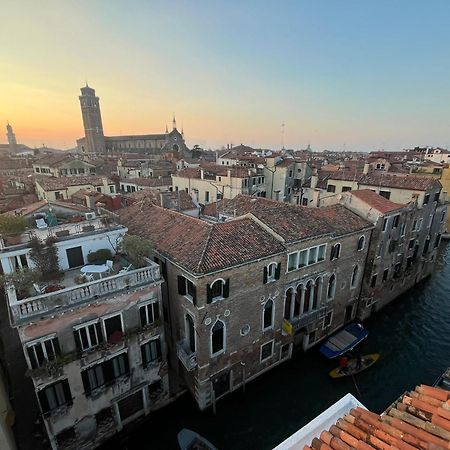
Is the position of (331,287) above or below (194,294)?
below

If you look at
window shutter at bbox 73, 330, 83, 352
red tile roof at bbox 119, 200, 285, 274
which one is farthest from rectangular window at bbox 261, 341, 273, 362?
window shutter at bbox 73, 330, 83, 352

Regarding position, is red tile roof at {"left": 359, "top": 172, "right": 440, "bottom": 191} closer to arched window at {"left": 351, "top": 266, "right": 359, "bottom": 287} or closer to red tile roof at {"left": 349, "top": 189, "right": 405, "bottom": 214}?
red tile roof at {"left": 349, "top": 189, "right": 405, "bottom": 214}

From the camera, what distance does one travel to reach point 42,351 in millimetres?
12617

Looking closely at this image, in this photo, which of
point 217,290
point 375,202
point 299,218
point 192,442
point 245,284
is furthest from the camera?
point 375,202

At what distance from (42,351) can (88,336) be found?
6.22ft

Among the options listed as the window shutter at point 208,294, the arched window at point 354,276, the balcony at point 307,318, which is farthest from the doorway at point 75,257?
the arched window at point 354,276

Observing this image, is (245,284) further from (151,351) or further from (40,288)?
(40,288)

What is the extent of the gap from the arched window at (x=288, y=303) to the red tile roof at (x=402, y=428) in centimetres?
1359

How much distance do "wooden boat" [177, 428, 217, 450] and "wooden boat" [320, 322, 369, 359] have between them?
11.5 meters

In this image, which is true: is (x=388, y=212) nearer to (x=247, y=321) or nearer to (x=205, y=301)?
(x=247, y=321)

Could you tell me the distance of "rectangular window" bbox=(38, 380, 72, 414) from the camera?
1315 cm

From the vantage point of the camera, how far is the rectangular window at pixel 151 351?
1580 centimetres

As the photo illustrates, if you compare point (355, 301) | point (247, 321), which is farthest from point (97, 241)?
point (355, 301)

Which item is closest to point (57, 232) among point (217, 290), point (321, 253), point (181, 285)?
point (181, 285)
